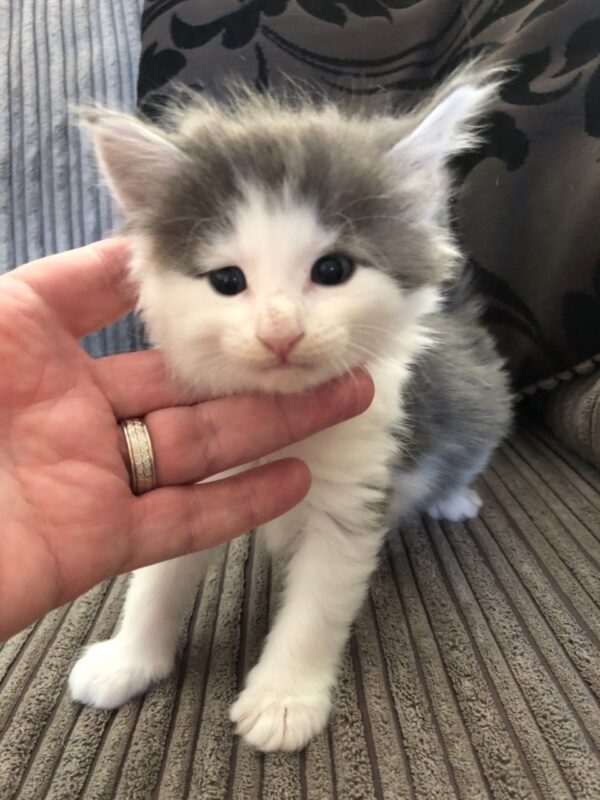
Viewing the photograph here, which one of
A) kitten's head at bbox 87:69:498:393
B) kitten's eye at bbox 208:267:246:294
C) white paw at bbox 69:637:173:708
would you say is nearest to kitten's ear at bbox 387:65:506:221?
kitten's head at bbox 87:69:498:393

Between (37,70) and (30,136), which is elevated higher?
(37,70)

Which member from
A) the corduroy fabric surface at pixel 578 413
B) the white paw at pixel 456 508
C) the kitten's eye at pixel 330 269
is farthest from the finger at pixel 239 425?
the corduroy fabric surface at pixel 578 413

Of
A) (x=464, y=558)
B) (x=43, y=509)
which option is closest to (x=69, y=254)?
(x=43, y=509)

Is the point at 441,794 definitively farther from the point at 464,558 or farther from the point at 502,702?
the point at 464,558

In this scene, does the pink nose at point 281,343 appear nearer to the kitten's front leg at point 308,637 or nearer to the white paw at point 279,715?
the kitten's front leg at point 308,637

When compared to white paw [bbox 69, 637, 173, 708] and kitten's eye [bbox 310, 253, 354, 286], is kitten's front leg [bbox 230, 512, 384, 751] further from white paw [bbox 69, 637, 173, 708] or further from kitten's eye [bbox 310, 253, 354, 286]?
kitten's eye [bbox 310, 253, 354, 286]

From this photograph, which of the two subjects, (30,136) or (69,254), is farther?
(30,136)
